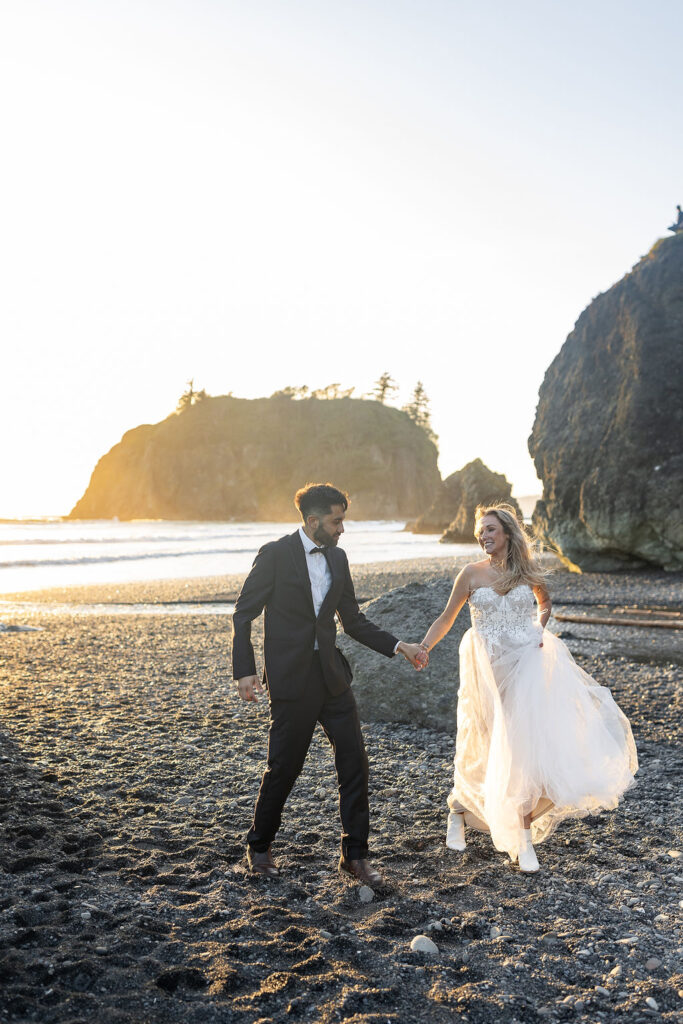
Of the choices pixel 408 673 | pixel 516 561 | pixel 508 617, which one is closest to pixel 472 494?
pixel 408 673

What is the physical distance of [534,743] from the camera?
4039 millimetres

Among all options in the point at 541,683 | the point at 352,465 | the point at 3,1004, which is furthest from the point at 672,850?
the point at 352,465

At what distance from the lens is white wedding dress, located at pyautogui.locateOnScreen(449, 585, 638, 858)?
4.01m

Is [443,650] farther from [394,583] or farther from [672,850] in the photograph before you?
[394,583]

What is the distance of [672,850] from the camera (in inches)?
169

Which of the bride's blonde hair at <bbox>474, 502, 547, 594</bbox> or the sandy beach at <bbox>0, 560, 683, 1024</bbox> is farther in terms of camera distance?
the bride's blonde hair at <bbox>474, 502, 547, 594</bbox>

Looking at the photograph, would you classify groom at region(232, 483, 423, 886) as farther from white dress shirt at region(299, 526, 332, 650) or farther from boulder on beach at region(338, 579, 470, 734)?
boulder on beach at region(338, 579, 470, 734)

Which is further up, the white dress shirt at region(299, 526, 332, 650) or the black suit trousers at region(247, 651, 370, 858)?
the white dress shirt at region(299, 526, 332, 650)

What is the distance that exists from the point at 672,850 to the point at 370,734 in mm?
3060

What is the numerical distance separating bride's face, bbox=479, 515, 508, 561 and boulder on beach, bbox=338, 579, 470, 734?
3.11 m

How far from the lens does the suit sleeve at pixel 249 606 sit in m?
3.97

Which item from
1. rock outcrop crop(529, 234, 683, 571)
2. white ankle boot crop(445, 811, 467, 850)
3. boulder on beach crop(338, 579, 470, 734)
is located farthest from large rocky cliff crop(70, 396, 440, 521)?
white ankle boot crop(445, 811, 467, 850)

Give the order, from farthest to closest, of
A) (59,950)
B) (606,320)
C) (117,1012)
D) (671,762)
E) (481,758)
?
1. (606,320)
2. (671,762)
3. (481,758)
4. (59,950)
5. (117,1012)

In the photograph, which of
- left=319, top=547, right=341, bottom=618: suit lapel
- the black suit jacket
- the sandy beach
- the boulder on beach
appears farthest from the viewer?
the boulder on beach
